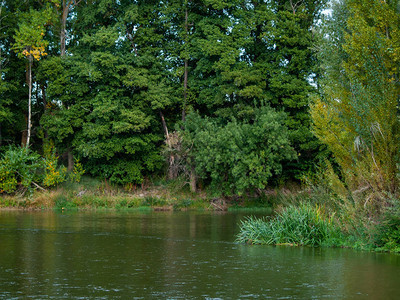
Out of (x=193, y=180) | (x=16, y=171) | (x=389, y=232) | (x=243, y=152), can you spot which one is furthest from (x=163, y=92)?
(x=389, y=232)

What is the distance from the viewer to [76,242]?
752 inches

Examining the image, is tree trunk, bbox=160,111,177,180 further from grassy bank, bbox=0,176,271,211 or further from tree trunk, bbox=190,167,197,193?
tree trunk, bbox=190,167,197,193

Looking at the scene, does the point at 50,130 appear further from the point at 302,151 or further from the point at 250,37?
the point at 302,151

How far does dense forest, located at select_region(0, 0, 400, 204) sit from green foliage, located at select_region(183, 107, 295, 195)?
0.30ft

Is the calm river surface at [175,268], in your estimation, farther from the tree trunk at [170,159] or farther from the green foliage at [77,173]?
the tree trunk at [170,159]

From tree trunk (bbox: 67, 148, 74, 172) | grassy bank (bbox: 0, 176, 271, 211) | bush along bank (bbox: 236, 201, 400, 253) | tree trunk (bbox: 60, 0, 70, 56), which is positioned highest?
tree trunk (bbox: 60, 0, 70, 56)

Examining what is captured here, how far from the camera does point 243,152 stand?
34562 millimetres

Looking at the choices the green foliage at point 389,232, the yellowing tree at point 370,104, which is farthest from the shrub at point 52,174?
the green foliage at point 389,232

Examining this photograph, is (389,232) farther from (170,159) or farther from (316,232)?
(170,159)

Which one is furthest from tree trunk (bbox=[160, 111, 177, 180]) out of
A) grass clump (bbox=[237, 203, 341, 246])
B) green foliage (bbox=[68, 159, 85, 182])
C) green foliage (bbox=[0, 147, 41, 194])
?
grass clump (bbox=[237, 203, 341, 246])

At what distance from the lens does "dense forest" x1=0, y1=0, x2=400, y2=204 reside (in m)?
36.1

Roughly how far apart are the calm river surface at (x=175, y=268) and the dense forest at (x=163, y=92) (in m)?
13.9

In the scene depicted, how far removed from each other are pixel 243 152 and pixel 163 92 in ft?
31.1

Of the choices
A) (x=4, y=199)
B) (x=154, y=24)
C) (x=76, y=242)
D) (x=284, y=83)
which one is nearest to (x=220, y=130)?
(x=284, y=83)
